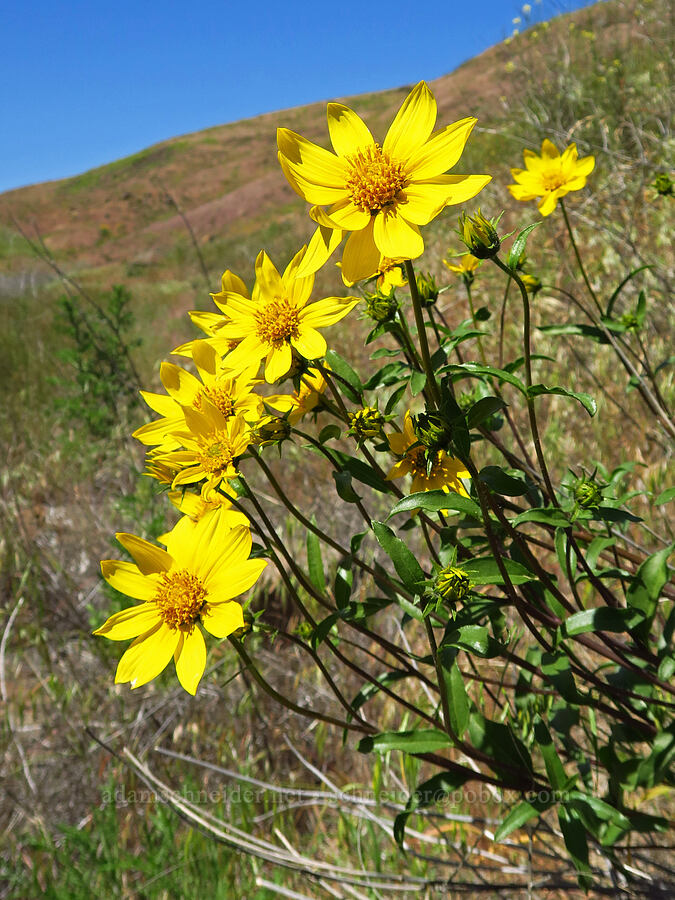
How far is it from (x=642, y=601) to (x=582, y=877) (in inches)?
22.4

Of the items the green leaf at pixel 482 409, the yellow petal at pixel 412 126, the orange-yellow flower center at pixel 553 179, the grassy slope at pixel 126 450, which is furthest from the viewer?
the grassy slope at pixel 126 450

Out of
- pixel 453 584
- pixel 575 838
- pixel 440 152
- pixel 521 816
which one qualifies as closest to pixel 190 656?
pixel 453 584

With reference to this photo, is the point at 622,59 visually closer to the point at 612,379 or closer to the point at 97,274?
the point at 612,379

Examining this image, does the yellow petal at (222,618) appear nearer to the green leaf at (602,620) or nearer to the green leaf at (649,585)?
the green leaf at (602,620)

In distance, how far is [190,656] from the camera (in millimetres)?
999

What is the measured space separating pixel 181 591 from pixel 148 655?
0.11 metres

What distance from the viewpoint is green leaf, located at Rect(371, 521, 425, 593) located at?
100cm

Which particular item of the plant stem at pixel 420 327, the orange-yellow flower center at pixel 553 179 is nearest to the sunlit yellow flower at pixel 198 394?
the plant stem at pixel 420 327

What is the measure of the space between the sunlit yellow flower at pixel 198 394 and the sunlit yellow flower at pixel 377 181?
0.23 metres

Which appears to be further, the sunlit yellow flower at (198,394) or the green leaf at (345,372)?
the green leaf at (345,372)

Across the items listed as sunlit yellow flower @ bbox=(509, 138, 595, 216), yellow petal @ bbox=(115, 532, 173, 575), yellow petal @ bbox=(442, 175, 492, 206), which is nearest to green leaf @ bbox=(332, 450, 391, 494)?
yellow petal @ bbox=(115, 532, 173, 575)

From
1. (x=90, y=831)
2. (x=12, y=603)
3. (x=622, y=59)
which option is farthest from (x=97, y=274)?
(x=90, y=831)

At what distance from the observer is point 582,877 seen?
1215mm

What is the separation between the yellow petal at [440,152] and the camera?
898 millimetres
